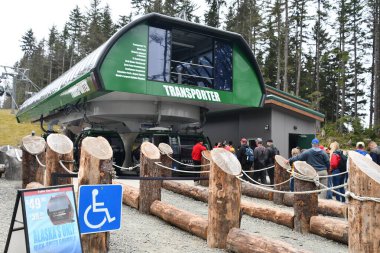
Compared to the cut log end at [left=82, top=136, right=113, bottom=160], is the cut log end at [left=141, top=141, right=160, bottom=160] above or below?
below

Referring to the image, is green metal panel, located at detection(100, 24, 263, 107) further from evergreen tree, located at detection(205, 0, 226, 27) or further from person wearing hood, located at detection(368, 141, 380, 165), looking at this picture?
evergreen tree, located at detection(205, 0, 226, 27)

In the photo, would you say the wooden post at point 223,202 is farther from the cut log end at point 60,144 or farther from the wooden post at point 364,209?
the cut log end at point 60,144

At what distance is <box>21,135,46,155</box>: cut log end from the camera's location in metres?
8.47

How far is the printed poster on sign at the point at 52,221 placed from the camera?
3.61m

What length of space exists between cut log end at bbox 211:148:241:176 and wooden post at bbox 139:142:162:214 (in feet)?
9.33

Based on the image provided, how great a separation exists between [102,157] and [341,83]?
116 feet

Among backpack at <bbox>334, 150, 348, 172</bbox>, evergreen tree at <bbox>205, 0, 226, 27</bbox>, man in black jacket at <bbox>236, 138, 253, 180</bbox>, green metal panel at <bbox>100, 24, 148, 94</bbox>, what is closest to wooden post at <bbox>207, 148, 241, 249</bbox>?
backpack at <bbox>334, 150, 348, 172</bbox>

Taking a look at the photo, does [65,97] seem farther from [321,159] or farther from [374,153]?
[374,153]

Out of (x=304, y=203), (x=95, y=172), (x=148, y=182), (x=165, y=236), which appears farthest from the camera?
(x=148, y=182)

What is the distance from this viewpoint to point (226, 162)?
18.2 ft

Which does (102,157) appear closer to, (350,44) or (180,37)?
(180,37)

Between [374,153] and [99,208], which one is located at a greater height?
[374,153]

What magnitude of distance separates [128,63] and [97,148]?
974 centimetres

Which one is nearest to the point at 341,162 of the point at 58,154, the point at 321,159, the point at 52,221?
the point at 321,159
